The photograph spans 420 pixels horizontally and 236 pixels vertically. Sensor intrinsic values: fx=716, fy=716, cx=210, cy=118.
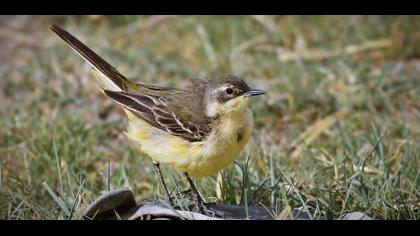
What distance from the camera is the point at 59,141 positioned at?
21.5 feet

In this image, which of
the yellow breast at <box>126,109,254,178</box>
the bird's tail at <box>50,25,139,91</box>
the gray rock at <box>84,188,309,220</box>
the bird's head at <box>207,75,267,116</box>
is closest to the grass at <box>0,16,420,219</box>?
the gray rock at <box>84,188,309,220</box>

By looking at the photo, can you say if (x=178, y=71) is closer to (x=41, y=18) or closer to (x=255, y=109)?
(x=255, y=109)

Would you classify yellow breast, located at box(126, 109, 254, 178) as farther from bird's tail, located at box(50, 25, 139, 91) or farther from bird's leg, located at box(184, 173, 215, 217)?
bird's tail, located at box(50, 25, 139, 91)

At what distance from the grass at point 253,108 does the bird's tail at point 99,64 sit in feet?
2.35

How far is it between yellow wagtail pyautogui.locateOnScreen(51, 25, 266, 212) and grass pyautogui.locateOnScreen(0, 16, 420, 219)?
0.96ft

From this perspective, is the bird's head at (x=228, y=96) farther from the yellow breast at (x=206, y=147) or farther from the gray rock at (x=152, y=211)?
the gray rock at (x=152, y=211)

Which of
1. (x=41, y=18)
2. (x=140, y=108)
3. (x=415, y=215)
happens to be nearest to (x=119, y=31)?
(x=41, y=18)

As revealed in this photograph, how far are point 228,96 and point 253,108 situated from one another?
7.48ft

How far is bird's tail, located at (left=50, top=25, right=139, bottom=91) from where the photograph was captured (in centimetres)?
561

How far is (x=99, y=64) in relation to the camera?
18.5 feet

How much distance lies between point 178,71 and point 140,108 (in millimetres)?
3068

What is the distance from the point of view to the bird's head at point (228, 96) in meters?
5.09

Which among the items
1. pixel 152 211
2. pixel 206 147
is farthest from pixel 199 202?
pixel 152 211
